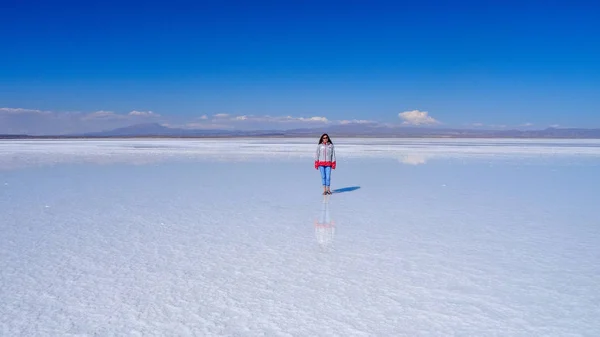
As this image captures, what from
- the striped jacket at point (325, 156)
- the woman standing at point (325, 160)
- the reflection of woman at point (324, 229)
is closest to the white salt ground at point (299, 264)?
the reflection of woman at point (324, 229)

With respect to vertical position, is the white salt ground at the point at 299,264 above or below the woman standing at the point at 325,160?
below

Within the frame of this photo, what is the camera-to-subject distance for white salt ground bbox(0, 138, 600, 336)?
3.05 metres

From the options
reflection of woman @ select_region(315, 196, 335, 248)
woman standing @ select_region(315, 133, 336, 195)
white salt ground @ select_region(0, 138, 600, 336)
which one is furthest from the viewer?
woman standing @ select_region(315, 133, 336, 195)

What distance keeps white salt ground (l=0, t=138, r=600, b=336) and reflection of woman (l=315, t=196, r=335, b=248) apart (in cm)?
3

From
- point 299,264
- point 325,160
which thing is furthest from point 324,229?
point 325,160

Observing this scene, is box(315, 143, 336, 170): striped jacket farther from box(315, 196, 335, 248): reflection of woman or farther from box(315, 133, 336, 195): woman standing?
box(315, 196, 335, 248): reflection of woman

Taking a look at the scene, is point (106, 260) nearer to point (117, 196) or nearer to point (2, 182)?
point (117, 196)

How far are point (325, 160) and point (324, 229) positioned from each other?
333cm

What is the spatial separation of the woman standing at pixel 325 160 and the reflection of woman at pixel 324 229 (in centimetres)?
177

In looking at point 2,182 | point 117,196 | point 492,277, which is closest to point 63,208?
point 117,196

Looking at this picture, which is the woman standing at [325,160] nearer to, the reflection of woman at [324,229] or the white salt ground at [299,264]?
the white salt ground at [299,264]

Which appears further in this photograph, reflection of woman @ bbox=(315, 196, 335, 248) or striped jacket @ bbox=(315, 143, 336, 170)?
striped jacket @ bbox=(315, 143, 336, 170)

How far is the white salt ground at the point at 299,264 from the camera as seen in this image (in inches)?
120

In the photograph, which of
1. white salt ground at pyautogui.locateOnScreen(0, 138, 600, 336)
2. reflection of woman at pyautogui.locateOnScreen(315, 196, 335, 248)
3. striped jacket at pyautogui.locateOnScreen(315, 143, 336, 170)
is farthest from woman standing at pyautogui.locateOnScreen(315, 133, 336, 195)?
reflection of woman at pyautogui.locateOnScreen(315, 196, 335, 248)
